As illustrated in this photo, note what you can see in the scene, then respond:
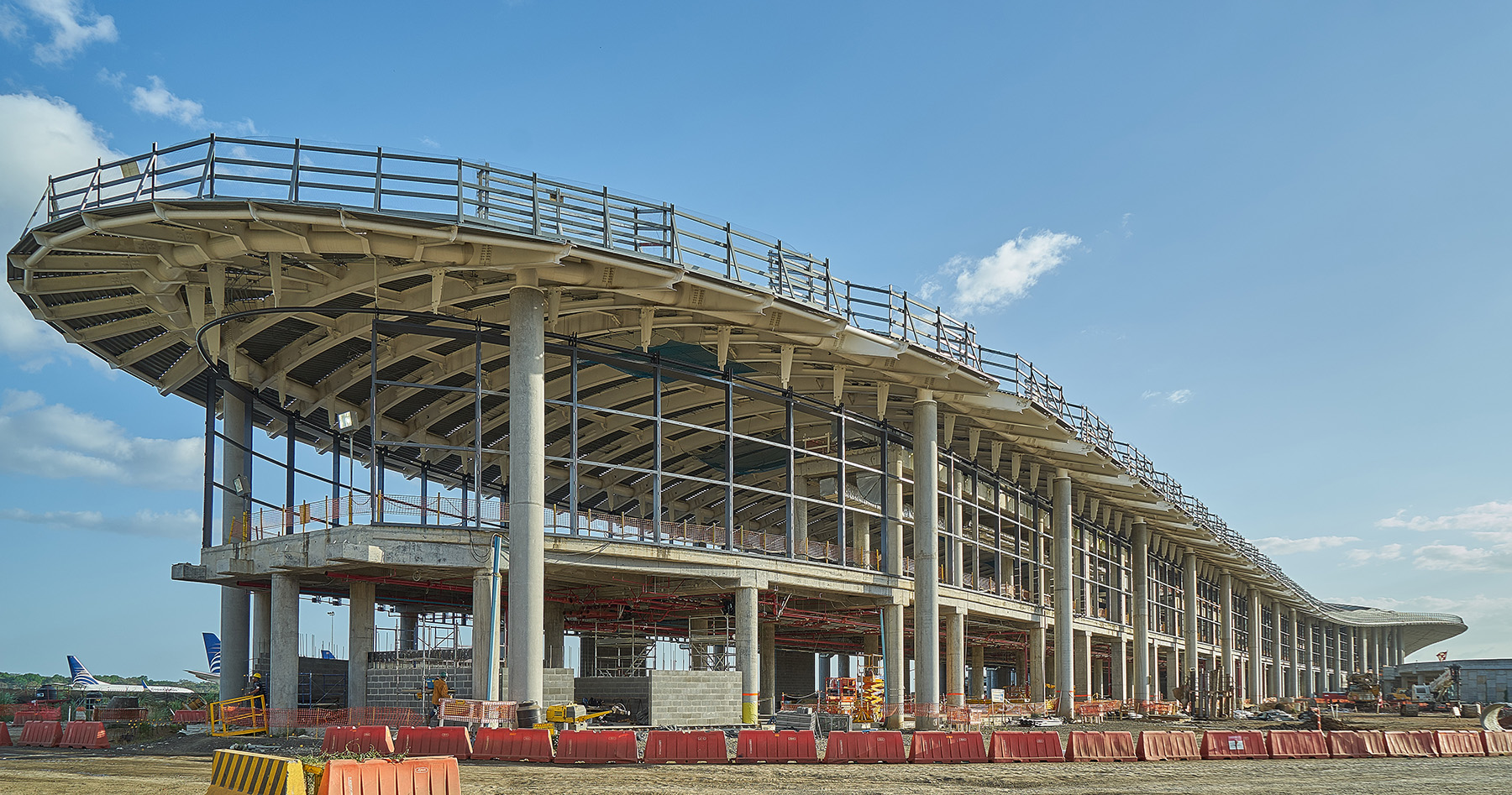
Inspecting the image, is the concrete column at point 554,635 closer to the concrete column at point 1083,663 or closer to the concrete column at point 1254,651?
the concrete column at point 1083,663

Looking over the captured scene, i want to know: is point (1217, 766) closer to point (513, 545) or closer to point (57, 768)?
point (513, 545)

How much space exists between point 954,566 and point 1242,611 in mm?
68704

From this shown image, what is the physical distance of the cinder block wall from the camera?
102 ft

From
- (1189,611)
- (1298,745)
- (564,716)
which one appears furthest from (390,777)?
(1189,611)

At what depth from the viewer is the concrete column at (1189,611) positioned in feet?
258

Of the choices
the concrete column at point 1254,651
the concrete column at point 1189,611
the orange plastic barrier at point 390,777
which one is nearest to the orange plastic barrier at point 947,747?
the orange plastic barrier at point 390,777

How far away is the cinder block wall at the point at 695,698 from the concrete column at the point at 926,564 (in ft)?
31.8

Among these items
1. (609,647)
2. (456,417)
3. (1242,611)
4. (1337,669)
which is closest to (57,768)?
(456,417)

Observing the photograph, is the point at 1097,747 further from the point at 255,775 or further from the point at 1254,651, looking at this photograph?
the point at 1254,651

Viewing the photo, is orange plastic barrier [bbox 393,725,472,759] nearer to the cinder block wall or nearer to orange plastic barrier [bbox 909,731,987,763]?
the cinder block wall

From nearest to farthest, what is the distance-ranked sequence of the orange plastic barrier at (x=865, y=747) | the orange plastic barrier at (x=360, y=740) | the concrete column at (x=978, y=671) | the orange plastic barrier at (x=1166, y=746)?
the orange plastic barrier at (x=360, y=740), the orange plastic barrier at (x=865, y=747), the orange plastic barrier at (x=1166, y=746), the concrete column at (x=978, y=671)

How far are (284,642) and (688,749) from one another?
1220cm

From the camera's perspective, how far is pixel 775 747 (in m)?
24.7

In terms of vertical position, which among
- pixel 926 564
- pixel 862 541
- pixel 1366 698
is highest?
pixel 862 541
